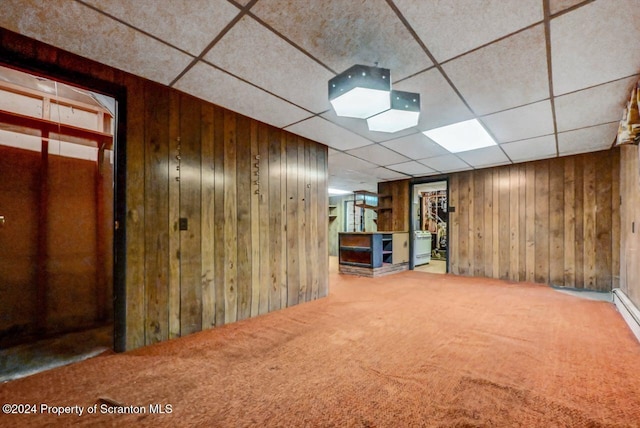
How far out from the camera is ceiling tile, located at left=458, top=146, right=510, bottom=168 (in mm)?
4359

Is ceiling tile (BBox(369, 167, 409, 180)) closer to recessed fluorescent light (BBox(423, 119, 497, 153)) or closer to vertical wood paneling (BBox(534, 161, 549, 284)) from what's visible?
recessed fluorescent light (BBox(423, 119, 497, 153))

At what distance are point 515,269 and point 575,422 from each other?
454 centimetres

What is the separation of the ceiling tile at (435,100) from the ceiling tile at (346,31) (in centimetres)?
18

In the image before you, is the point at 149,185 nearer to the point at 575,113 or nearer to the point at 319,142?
the point at 319,142

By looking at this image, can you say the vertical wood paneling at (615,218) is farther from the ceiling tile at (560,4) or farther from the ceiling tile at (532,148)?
the ceiling tile at (560,4)

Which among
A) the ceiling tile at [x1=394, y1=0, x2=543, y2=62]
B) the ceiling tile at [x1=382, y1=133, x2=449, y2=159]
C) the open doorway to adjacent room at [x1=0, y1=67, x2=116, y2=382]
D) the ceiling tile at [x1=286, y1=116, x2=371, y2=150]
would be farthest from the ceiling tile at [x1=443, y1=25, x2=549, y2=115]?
the open doorway to adjacent room at [x1=0, y1=67, x2=116, y2=382]

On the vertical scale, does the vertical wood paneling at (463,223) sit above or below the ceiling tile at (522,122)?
below

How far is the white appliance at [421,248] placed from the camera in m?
7.13

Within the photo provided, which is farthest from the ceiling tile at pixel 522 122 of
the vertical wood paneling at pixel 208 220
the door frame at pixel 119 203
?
the door frame at pixel 119 203

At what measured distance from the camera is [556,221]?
480 cm

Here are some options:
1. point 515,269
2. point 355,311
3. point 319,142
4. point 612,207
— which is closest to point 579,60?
point 319,142

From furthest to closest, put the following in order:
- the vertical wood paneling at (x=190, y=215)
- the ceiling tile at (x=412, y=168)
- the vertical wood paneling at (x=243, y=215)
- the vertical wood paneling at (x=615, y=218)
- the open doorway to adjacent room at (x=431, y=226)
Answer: the open doorway to adjacent room at (x=431, y=226), the ceiling tile at (x=412, y=168), the vertical wood paneling at (x=615, y=218), the vertical wood paneling at (x=243, y=215), the vertical wood paneling at (x=190, y=215)

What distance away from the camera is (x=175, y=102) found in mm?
2496

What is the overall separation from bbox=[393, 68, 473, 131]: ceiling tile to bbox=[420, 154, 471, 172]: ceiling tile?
64.8 inches
